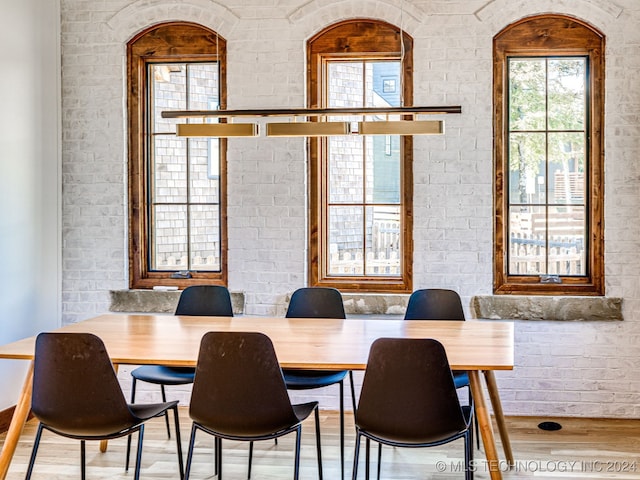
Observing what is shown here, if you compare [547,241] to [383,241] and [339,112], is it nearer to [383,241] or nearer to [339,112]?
[383,241]

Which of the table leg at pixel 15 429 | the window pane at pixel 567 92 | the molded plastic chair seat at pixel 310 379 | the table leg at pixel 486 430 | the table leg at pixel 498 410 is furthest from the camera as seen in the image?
the window pane at pixel 567 92

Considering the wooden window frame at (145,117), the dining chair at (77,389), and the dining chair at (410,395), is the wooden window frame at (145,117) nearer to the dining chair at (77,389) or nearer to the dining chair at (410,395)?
the dining chair at (77,389)

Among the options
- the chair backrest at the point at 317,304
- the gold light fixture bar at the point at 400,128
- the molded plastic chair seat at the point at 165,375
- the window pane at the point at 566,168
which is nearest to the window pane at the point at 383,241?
the chair backrest at the point at 317,304

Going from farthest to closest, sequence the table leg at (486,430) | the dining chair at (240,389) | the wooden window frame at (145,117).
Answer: the wooden window frame at (145,117) < the table leg at (486,430) < the dining chair at (240,389)

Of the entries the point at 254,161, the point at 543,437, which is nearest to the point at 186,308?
the point at 254,161

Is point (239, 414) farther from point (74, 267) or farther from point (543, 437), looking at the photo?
point (74, 267)

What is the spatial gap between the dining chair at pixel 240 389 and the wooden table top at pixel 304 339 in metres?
0.14

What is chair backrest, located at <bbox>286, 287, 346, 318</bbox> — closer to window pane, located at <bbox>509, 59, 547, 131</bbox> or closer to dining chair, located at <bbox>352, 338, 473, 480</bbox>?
dining chair, located at <bbox>352, 338, 473, 480</bbox>

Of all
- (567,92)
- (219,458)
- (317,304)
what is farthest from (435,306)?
(567,92)

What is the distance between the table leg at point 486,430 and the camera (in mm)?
2947

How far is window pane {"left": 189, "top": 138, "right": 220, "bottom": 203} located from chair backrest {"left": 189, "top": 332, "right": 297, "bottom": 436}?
239 cm

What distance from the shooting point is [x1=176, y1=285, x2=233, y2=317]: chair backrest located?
4.41m

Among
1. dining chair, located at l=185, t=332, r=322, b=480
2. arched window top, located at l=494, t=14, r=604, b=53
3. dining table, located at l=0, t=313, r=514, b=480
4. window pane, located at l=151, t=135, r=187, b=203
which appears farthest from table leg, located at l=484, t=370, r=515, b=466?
window pane, located at l=151, t=135, r=187, b=203

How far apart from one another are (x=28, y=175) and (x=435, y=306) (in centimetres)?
281
